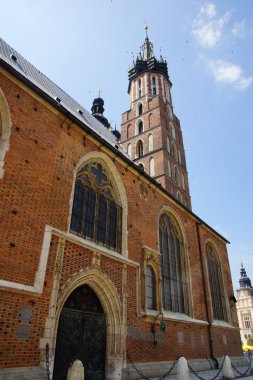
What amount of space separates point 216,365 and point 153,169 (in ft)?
54.5

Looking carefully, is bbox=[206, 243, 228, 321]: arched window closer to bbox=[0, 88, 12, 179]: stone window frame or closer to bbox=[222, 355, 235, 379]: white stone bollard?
bbox=[222, 355, 235, 379]: white stone bollard

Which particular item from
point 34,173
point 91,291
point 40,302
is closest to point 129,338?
point 91,291

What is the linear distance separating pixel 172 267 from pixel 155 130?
56.2ft

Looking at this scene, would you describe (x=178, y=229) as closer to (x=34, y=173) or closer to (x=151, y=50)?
(x=34, y=173)

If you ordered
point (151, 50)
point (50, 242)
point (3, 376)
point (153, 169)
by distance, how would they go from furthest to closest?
point (151, 50) < point (153, 169) < point (50, 242) < point (3, 376)

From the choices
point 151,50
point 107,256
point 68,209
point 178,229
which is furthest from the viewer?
point 151,50

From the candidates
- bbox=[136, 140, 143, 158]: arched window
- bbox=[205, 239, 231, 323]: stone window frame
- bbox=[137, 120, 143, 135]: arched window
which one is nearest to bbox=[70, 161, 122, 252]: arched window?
bbox=[205, 239, 231, 323]: stone window frame

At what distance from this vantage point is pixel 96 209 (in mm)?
10922

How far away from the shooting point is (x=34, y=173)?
865 cm

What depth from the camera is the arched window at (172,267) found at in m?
13.6

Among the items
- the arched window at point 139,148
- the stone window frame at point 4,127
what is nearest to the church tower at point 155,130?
the arched window at point 139,148

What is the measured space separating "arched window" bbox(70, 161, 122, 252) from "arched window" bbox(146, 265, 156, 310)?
206cm

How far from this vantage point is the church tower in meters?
27.3

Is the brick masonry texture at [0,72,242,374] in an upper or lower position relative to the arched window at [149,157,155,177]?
lower
